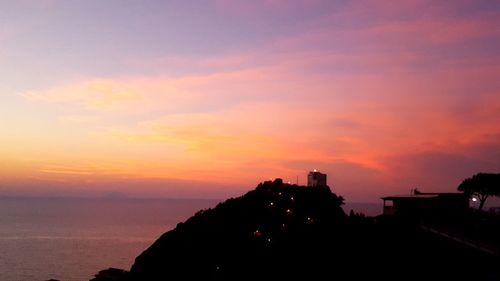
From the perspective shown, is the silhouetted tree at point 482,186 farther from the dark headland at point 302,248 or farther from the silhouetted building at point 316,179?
the dark headland at point 302,248

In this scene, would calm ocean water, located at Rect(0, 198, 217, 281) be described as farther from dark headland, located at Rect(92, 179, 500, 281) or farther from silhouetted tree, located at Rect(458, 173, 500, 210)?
silhouetted tree, located at Rect(458, 173, 500, 210)

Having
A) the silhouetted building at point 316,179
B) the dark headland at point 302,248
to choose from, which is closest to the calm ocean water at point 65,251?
the silhouetted building at point 316,179

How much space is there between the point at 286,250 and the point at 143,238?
139 m

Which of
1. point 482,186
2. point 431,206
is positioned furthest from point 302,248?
point 482,186

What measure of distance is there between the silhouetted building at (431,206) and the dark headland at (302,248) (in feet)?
16.3

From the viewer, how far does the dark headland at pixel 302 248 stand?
1144 inches

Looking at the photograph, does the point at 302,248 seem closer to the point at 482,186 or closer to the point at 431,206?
the point at 431,206

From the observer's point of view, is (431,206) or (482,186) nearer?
(431,206)

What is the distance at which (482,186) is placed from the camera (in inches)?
2202

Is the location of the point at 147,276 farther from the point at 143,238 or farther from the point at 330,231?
the point at 143,238

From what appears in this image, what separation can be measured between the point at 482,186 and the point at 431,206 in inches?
485

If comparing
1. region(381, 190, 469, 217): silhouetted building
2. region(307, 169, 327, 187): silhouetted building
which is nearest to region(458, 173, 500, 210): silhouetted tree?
region(381, 190, 469, 217): silhouetted building

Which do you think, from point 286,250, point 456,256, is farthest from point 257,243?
point 456,256

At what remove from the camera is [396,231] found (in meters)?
37.6
